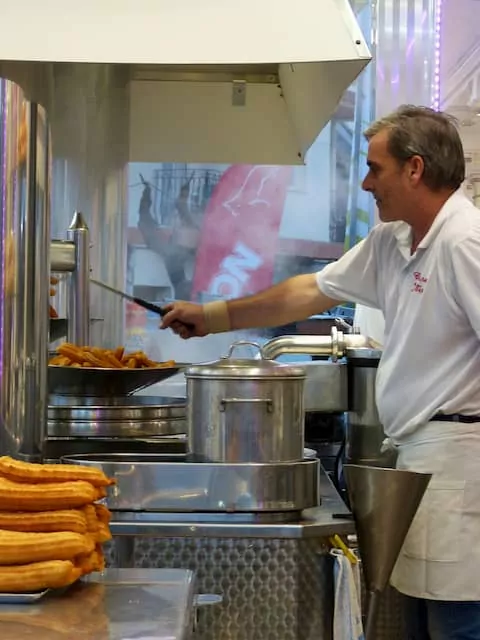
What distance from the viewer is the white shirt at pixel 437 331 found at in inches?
64.1

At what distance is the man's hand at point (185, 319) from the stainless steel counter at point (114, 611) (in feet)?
2.91

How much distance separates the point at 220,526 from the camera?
1.37 metres

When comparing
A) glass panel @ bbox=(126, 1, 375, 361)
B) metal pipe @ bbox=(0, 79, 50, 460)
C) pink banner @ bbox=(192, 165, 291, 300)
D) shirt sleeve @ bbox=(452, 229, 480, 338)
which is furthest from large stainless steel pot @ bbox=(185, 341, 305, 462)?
pink banner @ bbox=(192, 165, 291, 300)

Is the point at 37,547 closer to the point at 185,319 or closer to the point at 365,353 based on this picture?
the point at 185,319

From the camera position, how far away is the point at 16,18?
125 centimetres

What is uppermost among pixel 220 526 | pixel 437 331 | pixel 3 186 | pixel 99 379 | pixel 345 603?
pixel 3 186

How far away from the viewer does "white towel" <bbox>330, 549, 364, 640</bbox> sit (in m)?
1.36

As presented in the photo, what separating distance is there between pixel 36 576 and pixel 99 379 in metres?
0.74

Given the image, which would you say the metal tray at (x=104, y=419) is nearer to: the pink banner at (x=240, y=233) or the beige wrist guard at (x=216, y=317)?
the beige wrist guard at (x=216, y=317)

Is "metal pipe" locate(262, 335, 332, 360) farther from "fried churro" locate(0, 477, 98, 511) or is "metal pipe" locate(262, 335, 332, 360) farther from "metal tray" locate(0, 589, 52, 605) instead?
"metal tray" locate(0, 589, 52, 605)

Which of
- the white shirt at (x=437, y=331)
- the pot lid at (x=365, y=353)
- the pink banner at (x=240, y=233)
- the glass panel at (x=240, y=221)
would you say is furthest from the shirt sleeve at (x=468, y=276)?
the pink banner at (x=240, y=233)

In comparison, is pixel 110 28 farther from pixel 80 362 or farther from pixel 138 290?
pixel 138 290

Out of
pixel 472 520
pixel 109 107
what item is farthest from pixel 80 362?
pixel 109 107

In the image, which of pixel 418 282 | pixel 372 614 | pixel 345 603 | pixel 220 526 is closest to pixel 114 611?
pixel 220 526
